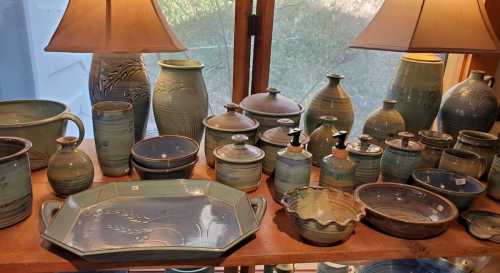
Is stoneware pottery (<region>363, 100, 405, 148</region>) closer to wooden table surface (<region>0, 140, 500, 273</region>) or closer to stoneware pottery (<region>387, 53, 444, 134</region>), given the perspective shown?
stoneware pottery (<region>387, 53, 444, 134</region>)

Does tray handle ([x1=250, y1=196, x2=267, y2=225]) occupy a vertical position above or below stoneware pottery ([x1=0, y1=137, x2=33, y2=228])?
below

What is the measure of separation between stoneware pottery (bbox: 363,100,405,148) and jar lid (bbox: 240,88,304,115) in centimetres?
21

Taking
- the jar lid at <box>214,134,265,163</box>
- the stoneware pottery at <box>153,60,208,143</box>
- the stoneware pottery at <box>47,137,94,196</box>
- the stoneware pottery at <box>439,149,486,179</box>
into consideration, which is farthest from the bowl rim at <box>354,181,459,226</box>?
the stoneware pottery at <box>47,137,94,196</box>

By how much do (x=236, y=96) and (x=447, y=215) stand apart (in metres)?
0.78

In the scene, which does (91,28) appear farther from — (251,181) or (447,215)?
(447,215)

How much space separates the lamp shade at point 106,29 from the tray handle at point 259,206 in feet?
1.33

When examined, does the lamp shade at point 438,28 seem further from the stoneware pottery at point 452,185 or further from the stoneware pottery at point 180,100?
the stoneware pottery at point 180,100

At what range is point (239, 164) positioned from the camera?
0.89 meters

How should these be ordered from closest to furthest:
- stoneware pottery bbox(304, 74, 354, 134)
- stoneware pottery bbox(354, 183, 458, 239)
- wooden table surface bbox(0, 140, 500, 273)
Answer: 1. wooden table surface bbox(0, 140, 500, 273)
2. stoneware pottery bbox(354, 183, 458, 239)
3. stoneware pottery bbox(304, 74, 354, 134)

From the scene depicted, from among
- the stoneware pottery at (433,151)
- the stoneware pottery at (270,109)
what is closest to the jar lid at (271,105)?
the stoneware pottery at (270,109)

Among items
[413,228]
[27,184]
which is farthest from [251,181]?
[27,184]

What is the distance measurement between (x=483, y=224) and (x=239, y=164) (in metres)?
0.56

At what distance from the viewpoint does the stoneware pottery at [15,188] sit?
2.36ft

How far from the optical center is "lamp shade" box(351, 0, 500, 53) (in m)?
0.85
